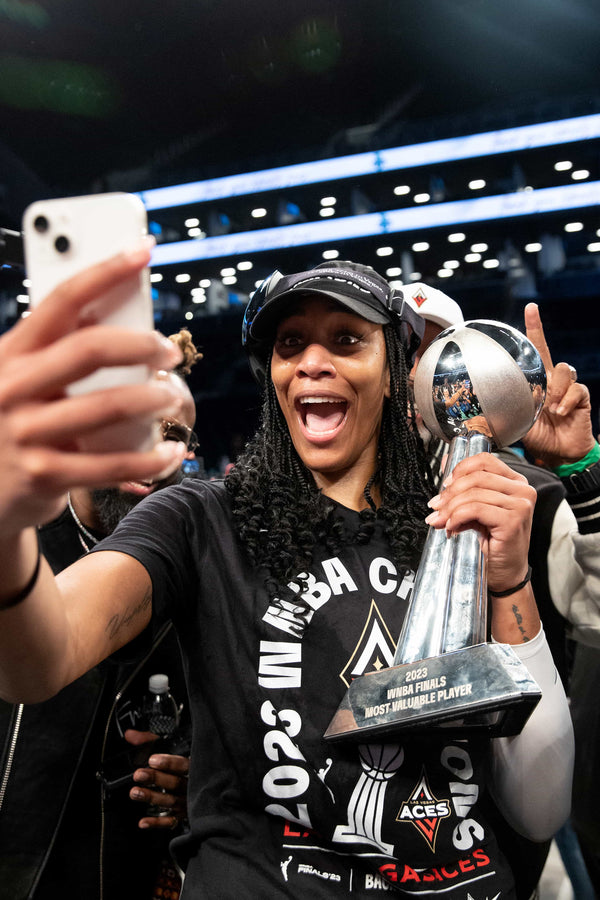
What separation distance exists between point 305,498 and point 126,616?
46cm

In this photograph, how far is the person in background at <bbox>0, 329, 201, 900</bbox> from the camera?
146cm

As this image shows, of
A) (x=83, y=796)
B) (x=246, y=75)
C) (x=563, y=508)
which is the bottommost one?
(x=83, y=796)

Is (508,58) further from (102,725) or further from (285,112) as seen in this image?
(102,725)

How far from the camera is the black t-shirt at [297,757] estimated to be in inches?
40.9

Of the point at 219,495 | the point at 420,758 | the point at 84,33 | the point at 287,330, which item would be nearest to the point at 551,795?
the point at 420,758

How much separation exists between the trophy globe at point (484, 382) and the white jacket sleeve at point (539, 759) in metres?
0.38

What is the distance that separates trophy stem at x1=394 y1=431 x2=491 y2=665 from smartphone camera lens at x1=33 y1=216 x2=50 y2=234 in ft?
2.41

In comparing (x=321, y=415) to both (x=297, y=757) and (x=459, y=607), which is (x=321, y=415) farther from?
(x=297, y=757)

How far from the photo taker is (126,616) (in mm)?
986

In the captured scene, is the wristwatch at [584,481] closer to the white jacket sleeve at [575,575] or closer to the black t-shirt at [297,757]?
the white jacket sleeve at [575,575]

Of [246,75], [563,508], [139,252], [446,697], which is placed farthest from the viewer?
[246,75]

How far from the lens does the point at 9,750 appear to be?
148cm

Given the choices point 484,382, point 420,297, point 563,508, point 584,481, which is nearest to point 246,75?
point 420,297

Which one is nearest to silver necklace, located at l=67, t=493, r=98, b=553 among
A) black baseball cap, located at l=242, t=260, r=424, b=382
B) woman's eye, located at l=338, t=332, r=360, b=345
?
black baseball cap, located at l=242, t=260, r=424, b=382
